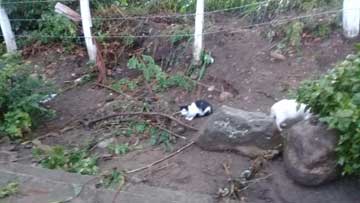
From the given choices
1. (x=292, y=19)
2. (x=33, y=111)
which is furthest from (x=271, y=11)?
(x=33, y=111)

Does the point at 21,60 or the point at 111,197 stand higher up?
the point at 21,60

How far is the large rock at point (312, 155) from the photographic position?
310cm

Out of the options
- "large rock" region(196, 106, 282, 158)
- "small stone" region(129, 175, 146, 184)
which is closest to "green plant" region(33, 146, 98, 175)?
"small stone" region(129, 175, 146, 184)

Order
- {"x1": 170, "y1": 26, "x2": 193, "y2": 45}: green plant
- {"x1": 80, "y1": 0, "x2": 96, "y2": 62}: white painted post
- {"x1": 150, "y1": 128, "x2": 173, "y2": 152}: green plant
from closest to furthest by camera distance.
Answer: {"x1": 150, "y1": 128, "x2": 173, "y2": 152}: green plant < {"x1": 170, "y1": 26, "x2": 193, "y2": 45}: green plant < {"x1": 80, "y1": 0, "x2": 96, "y2": 62}: white painted post

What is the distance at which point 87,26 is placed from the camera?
18.4 ft

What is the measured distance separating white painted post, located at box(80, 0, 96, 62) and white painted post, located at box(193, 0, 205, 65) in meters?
1.20

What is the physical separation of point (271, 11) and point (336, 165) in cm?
255

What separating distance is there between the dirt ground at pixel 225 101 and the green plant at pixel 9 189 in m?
0.60

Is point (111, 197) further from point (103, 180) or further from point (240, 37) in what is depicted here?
point (240, 37)

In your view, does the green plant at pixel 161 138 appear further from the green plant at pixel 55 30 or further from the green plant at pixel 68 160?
the green plant at pixel 55 30

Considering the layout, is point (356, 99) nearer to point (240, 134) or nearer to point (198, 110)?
point (240, 134)

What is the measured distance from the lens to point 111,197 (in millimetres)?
3389

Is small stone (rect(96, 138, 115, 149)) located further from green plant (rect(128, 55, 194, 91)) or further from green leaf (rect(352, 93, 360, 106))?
green leaf (rect(352, 93, 360, 106))

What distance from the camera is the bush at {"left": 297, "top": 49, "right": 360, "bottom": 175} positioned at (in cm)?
292
